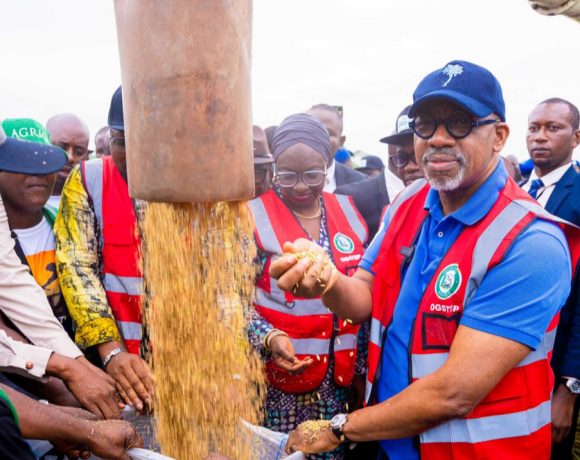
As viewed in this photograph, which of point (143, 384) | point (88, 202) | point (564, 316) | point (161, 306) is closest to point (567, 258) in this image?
point (564, 316)

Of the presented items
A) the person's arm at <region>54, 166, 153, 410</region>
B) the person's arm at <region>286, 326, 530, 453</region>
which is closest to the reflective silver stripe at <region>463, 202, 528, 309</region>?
the person's arm at <region>286, 326, 530, 453</region>

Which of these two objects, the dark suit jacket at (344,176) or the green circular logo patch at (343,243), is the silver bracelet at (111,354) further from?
the dark suit jacket at (344,176)

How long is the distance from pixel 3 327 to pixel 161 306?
719mm

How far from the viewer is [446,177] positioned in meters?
2.00

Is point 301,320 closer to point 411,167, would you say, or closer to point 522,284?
→ point 522,284

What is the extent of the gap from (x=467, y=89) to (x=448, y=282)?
73cm

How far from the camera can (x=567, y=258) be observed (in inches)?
70.1

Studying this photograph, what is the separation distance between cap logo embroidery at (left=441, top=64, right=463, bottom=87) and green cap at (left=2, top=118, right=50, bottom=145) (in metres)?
2.04

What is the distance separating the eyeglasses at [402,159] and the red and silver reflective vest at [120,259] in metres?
1.98

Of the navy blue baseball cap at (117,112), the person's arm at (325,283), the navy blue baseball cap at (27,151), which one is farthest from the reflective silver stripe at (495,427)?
the navy blue baseball cap at (27,151)

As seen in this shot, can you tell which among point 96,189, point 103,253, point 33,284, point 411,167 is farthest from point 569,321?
point 33,284

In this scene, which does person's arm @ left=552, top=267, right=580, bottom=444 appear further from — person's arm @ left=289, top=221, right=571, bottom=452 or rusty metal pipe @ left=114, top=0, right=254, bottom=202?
rusty metal pipe @ left=114, top=0, right=254, bottom=202

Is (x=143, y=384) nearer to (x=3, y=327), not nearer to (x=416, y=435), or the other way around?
(x=3, y=327)

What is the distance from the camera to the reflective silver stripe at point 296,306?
266 centimetres
